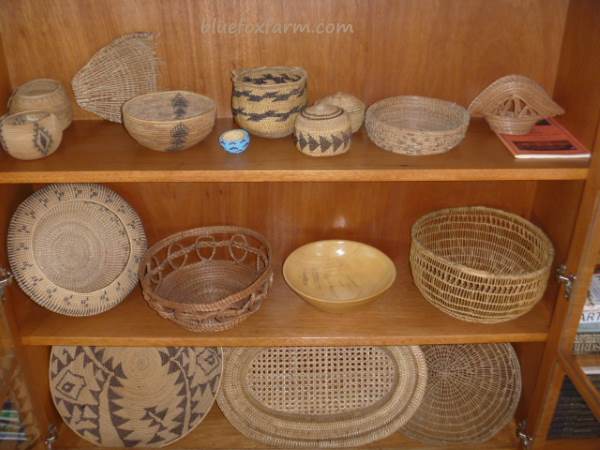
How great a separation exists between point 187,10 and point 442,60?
0.55m

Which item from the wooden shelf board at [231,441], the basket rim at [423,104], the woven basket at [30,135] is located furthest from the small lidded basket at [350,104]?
the wooden shelf board at [231,441]

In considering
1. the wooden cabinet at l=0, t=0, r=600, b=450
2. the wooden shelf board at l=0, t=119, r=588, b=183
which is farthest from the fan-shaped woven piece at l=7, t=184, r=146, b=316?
the wooden shelf board at l=0, t=119, r=588, b=183

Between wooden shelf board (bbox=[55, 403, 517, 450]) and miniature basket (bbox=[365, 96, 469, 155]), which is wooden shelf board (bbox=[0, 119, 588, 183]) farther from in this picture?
wooden shelf board (bbox=[55, 403, 517, 450])

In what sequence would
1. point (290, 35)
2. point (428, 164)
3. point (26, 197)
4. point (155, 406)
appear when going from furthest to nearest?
point (155, 406) < point (26, 197) < point (290, 35) < point (428, 164)

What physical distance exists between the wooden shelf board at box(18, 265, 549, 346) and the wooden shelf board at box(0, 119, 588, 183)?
37 cm

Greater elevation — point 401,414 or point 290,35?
point 290,35

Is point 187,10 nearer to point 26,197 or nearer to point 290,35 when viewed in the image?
point 290,35

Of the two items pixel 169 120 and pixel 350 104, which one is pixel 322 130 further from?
pixel 169 120

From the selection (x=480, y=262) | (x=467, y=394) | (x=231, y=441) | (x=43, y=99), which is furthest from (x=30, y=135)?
(x=467, y=394)

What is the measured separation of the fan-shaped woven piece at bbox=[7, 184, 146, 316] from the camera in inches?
47.4

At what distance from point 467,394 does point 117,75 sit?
3.82 ft

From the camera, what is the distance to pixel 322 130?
1.05m

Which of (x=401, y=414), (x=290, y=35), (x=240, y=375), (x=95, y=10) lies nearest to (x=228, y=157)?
(x=290, y=35)

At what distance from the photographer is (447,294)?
1.21 m
